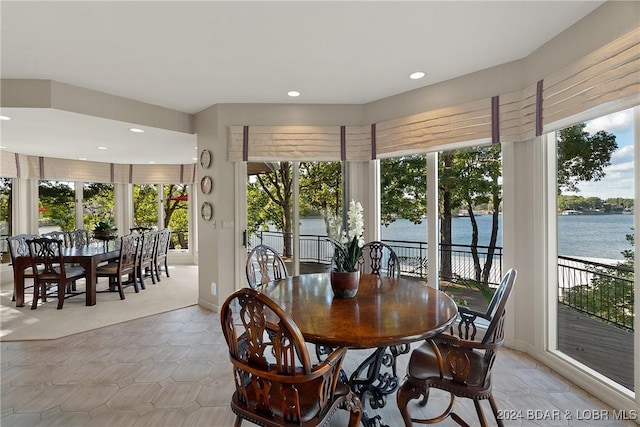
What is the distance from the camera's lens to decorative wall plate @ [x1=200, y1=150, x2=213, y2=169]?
4.24m

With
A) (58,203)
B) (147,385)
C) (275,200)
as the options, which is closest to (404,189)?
(275,200)

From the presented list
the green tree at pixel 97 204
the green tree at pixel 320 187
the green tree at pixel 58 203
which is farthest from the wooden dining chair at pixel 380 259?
the green tree at pixel 58 203

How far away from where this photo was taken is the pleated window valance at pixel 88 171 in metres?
6.03

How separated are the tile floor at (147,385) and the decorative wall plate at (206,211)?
1473 mm

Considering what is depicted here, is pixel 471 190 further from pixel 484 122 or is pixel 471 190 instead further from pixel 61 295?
pixel 61 295

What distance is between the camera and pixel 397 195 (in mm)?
4012

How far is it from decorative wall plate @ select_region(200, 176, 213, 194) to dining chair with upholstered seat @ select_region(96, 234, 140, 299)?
66.9 inches

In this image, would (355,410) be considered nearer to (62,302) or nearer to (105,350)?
(105,350)

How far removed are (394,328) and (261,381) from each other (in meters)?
0.67

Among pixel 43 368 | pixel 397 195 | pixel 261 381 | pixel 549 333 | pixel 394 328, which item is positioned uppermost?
pixel 397 195

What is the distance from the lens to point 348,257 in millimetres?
2092

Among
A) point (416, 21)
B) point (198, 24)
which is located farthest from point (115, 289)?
point (416, 21)

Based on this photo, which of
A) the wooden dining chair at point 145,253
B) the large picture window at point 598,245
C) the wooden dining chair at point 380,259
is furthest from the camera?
the wooden dining chair at point 145,253

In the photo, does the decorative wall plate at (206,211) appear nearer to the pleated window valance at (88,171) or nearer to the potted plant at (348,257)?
the potted plant at (348,257)
